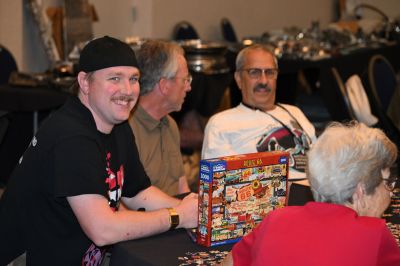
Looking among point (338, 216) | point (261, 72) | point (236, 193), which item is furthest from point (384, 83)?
point (338, 216)

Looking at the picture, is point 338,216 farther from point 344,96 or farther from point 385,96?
point 385,96

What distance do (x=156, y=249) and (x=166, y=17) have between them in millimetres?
6513

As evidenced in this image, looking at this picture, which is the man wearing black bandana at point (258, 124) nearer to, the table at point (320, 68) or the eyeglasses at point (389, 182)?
the eyeglasses at point (389, 182)

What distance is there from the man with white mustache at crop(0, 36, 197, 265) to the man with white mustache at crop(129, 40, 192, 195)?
1.81ft

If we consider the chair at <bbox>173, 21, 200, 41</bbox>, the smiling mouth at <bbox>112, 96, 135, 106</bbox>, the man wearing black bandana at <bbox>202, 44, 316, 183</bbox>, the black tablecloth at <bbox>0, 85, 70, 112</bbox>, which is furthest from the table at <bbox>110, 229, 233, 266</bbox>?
the chair at <bbox>173, 21, 200, 41</bbox>

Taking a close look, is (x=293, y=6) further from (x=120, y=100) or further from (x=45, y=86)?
(x=120, y=100)

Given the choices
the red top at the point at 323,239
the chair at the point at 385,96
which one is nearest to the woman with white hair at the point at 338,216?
the red top at the point at 323,239

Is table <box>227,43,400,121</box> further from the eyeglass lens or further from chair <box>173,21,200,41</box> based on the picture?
the eyeglass lens

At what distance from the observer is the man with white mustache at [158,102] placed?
3.04m

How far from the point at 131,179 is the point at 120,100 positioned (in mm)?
332

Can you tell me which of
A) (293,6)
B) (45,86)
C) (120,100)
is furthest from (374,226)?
(293,6)

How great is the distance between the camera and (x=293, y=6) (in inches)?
426

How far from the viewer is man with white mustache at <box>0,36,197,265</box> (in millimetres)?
2193

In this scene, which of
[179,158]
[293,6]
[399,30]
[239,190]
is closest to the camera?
[239,190]
